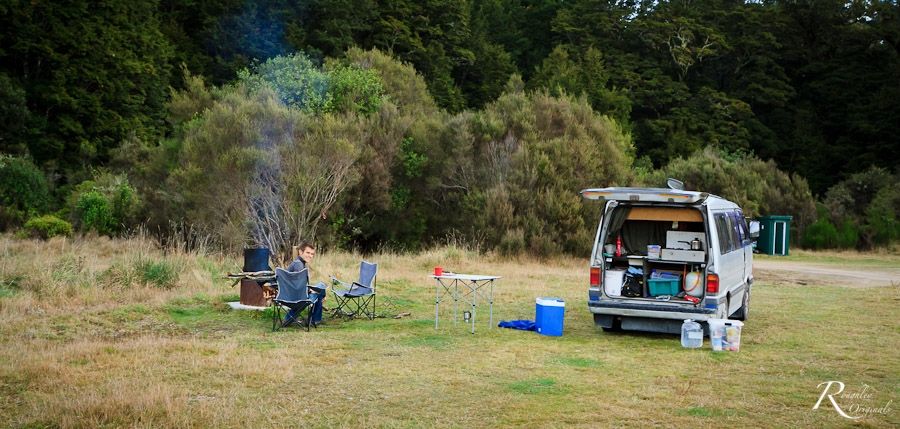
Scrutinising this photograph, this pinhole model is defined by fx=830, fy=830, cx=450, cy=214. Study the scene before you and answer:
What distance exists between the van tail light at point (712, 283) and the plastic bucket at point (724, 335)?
53 centimetres

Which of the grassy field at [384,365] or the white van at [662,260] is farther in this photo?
the white van at [662,260]

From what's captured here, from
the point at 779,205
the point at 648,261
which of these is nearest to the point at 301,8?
the point at 779,205

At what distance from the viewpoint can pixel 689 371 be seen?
27.0 ft

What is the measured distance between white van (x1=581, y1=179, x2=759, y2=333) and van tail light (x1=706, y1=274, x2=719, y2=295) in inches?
0.5

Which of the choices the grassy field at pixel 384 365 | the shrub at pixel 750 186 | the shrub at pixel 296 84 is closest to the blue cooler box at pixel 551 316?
the grassy field at pixel 384 365

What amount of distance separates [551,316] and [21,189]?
2385 centimetres

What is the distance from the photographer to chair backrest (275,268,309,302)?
406 inches

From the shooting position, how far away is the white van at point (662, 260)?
32.9ft

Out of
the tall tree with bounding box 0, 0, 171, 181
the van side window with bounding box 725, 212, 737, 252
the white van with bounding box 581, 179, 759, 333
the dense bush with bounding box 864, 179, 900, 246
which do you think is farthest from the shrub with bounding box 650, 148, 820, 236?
the tall tree with bounding box 0, 0, 171, 181

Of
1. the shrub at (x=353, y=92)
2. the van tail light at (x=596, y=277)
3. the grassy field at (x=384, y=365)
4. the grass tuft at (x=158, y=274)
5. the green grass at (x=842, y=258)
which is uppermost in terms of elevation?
the shrub at (x=353, y=92)

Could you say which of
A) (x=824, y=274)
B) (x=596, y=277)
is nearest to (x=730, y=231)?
(x=596, y=277)

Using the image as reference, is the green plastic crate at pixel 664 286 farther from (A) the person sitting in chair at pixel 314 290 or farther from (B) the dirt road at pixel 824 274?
(B) the dirt road at pixel 824 274

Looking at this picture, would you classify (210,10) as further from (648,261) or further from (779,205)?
(648,261)

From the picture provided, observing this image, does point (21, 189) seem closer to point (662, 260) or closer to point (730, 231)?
point (662, 260)
